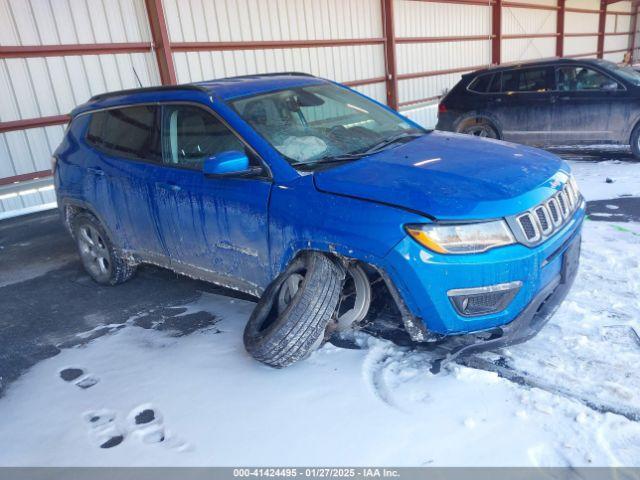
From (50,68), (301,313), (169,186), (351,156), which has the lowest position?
(301,313)

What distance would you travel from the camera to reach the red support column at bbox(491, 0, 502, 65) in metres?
16.0

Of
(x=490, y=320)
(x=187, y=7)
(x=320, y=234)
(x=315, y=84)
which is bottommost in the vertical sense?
(x=490, y=320)

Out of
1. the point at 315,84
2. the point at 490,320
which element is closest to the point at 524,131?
the point at 315,84

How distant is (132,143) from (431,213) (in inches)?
100

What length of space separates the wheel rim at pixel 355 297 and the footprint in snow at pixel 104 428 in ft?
4.33

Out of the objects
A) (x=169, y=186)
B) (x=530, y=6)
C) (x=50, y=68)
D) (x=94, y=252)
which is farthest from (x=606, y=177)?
(x=530, y=6)

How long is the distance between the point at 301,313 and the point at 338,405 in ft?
1.70

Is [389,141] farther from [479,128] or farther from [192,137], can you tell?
[479,128]

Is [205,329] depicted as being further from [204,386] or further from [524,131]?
[524,131]

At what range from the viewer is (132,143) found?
3.86 metres

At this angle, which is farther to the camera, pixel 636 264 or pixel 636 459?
pixel 636 264

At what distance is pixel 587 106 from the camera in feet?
25.4

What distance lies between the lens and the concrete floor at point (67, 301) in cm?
367

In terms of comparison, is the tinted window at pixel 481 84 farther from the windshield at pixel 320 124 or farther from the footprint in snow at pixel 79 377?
the footprint in snow at pixel 79 377
